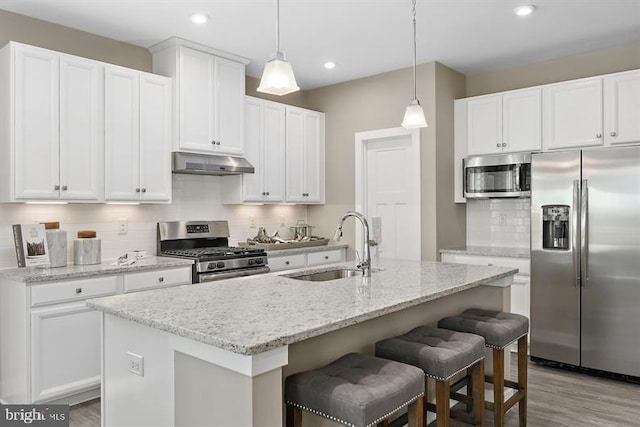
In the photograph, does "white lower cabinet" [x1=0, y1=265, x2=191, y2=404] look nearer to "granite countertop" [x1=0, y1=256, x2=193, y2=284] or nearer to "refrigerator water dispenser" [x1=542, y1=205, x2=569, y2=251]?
"granite countertop" [x1=0, y1=256, x2=193, y2=284]

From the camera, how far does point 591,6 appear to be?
3.54 metres

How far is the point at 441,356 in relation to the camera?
7.18 ft

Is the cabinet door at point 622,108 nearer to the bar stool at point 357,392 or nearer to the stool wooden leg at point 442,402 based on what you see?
the stool wooden leg at point 442,402

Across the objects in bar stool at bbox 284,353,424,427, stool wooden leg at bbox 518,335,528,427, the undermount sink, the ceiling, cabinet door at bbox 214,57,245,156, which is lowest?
stool wooden leg at bbox 518,335,528,427

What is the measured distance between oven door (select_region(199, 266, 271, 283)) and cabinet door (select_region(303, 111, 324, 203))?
4.51 ft

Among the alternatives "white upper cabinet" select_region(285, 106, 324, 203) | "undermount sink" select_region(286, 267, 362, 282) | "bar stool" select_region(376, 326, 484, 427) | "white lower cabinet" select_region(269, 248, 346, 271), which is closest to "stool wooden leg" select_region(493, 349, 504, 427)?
"bar stool" select_region(376, 326, 484, 427)

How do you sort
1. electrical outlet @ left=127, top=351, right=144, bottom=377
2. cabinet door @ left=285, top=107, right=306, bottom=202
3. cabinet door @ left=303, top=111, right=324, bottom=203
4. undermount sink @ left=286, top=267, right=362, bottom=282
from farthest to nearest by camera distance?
cabinet door @ left=303, top=111, right=324, bottom=203, cabinet door @ left=285, top=107, right=306, bottom=202, undermount sink @ left=286, top=267, right=362, bottom=282, electrical outlet @ left=127, top=351, right=144, bottom=377

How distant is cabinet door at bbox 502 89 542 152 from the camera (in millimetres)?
4512

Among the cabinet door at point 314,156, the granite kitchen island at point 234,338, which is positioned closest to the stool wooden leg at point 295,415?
the granite kitchen island at point 234,338

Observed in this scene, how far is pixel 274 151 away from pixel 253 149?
0.98ft

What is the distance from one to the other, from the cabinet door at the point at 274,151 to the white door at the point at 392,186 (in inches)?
34.6

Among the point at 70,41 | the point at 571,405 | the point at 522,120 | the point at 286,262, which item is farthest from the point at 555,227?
the point at 70,41

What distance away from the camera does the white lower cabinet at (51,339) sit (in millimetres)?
3096

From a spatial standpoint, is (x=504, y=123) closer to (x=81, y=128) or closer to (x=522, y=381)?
(x=522, y=381)
